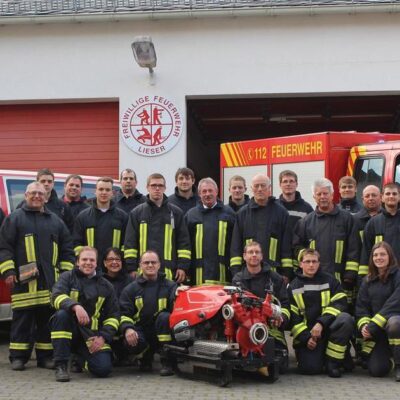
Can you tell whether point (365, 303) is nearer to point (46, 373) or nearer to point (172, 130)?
point (46, 373)

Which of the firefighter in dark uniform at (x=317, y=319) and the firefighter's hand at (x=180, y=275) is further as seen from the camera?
the firefighter's hand at (x=180, y=275)

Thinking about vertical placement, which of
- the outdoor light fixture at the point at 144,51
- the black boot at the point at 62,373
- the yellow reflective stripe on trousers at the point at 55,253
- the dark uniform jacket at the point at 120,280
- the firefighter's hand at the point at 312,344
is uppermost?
the outdoor light fixture at the point at 144,51

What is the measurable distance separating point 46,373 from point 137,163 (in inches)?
239

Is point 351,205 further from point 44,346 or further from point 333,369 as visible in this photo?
point 44,346

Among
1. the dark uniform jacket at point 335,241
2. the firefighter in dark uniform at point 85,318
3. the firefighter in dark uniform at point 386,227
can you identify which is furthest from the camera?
the dark uniform jacket at point 335,241

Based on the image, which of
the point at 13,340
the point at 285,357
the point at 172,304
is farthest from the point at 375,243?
the point at 13,340

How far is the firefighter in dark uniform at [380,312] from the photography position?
22.9ft

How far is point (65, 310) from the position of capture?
271 inches

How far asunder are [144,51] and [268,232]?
5248 millimetres

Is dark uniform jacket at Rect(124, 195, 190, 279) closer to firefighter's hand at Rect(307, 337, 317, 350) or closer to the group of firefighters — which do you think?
the group of firefighters

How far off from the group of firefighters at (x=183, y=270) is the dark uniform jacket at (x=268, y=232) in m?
0.01

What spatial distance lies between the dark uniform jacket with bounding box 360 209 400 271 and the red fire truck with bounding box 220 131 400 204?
2254mm

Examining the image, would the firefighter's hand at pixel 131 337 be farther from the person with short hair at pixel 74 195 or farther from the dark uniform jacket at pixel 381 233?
the dark uniform jacket at pixel 381 233

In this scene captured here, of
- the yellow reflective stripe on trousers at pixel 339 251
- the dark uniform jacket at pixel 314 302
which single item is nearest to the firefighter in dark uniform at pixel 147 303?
the dark uniform jacket at pixel 314 302
